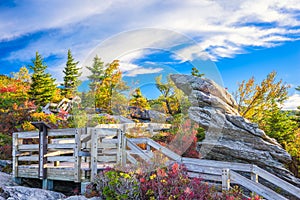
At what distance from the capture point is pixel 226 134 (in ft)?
36.7

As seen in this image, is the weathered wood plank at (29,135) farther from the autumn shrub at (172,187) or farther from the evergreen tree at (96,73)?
the autumn shrub at (172,187)

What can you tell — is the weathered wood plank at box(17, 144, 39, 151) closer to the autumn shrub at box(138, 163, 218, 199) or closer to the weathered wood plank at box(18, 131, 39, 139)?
the weathered wood plank at box(18, 131, 39, 139)

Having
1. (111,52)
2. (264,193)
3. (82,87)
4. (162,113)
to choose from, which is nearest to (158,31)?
(111,52)

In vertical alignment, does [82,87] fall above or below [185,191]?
above

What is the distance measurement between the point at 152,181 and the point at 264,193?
8.18 ft

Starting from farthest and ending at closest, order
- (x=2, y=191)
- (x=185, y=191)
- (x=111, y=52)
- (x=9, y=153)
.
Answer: (x=9, y=153), (x=111, y=52), (x=2, y=191), (x=185, y=191)

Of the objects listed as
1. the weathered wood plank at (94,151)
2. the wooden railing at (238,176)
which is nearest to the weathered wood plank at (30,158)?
the weathered wood plank at (94,151)

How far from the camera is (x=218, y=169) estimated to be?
7152 mm

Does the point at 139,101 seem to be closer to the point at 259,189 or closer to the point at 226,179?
the point at 226,179

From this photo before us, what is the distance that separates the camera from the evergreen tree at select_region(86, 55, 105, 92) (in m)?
12.1

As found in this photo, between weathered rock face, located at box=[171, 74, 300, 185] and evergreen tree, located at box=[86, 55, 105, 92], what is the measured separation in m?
3.49

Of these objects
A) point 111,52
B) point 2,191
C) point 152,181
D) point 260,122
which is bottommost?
point 2,191

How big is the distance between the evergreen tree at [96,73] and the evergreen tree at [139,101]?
A: 5.64 feet

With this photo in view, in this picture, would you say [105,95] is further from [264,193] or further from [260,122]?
[264,193]
